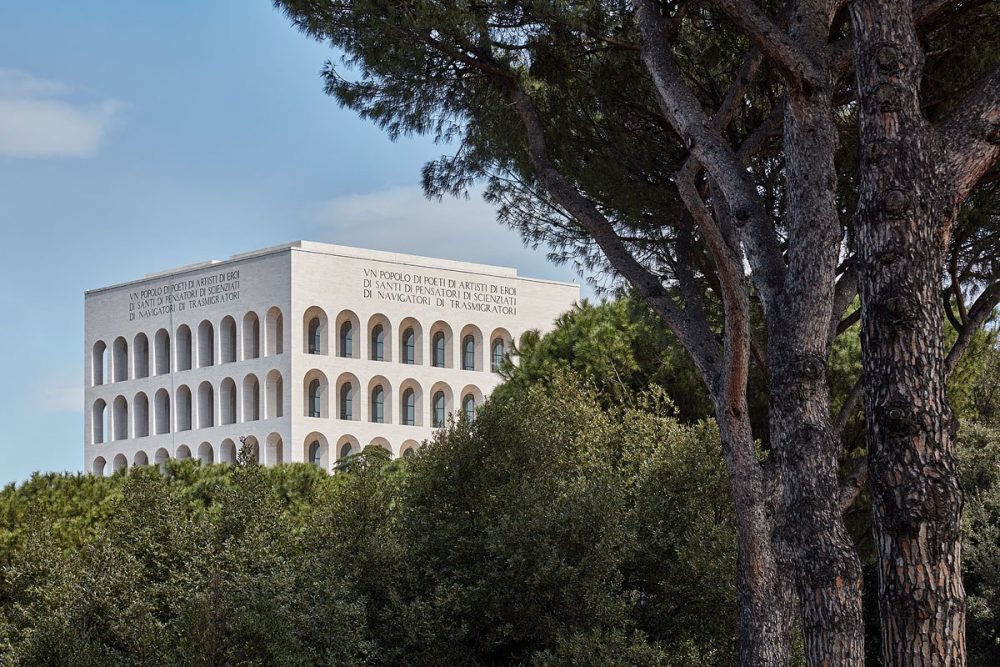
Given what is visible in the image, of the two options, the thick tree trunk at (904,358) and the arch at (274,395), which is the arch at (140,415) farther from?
the thick tree trunk at (904,358)

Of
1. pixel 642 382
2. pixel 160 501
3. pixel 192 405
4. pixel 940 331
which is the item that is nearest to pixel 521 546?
pixel 160 501

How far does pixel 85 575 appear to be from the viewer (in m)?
12.3

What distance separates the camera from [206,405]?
191ft

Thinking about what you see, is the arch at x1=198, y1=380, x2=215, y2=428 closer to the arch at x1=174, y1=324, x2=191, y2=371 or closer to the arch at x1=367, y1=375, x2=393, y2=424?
the arch at x1=174, y1=324, x2=191, y2=371

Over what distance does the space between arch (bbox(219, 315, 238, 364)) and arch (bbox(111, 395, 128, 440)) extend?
7.13 meters

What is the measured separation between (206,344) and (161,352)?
109 inches

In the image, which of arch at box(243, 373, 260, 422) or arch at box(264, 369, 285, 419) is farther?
arch at box(243, 373, 260, 422)

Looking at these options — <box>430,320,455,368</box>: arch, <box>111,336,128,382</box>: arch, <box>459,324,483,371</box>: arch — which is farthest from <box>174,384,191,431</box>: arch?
<box>459,324,483,371</box>: arch

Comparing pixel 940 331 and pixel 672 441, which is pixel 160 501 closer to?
pixel 672 441

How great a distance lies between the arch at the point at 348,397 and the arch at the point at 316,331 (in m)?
1.67

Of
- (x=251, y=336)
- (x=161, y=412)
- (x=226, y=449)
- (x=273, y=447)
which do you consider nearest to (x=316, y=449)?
(x=273, y=447)

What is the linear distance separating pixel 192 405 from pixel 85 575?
4695 centimetres

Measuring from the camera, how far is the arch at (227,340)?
56.8 metres

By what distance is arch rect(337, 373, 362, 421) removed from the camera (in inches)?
2249
